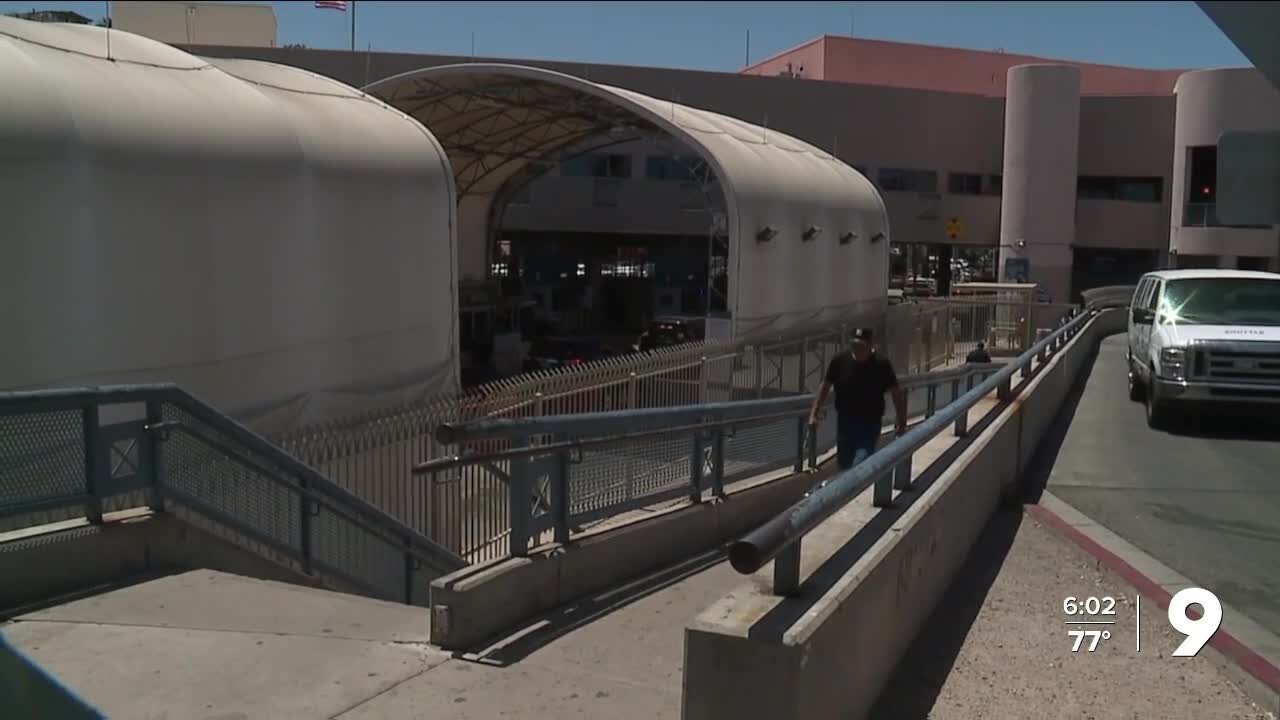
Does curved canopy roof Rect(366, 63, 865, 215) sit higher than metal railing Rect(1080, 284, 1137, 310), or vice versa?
curved canopy roof Rect(366, 63, 865, 215)

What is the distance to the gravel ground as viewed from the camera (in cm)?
531

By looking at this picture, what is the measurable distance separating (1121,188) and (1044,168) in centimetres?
597

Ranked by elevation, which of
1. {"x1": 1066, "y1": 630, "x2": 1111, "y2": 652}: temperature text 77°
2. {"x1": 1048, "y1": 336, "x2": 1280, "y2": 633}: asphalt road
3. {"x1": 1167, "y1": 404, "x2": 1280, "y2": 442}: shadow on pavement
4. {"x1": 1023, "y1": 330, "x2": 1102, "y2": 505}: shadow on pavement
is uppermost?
{"x1": 1066, "y1": 630, "x2": 1111, "y2": 652}: temperature text 77°

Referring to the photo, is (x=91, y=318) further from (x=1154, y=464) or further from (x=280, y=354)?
(x=1154, y=464)

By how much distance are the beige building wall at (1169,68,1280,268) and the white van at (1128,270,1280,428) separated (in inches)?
1227

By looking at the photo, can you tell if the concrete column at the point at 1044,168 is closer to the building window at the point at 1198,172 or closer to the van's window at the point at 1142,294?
the building window at the point at 1198,172

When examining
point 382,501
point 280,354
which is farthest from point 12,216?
point 382,501

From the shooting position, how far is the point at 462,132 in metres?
30.3

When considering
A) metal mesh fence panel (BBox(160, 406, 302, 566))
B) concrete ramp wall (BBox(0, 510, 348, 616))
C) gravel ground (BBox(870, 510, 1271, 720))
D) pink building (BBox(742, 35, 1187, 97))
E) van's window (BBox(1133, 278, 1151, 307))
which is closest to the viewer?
gravel ground (BBox(870, 510, 1271, 720))

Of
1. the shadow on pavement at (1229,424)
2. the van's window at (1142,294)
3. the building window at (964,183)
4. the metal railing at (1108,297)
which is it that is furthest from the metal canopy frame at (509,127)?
the building window at (964,183)

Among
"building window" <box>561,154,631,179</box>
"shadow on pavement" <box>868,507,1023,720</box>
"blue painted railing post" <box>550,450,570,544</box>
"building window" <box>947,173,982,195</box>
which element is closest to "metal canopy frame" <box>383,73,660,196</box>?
"building window" <box>561,154,631,179</box>

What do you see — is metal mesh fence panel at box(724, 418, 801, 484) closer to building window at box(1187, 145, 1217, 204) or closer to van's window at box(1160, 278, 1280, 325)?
van's window at box(1160, 278, 1280, 325)

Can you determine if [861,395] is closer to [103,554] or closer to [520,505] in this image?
[520,505]

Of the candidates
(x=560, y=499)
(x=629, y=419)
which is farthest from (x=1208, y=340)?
(x=560, y=499)
